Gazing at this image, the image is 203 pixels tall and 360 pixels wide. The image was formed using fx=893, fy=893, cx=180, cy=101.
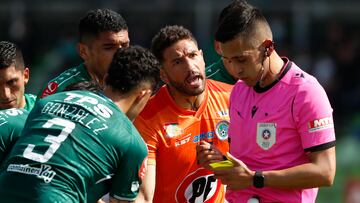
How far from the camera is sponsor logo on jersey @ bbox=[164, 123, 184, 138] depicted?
25.9ft

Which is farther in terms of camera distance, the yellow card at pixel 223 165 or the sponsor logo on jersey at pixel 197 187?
the sponsor logo on jersey at pixel 197 187

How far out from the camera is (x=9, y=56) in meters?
7.96

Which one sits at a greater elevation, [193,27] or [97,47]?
[97,47]

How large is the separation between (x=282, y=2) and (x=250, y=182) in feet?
44.2

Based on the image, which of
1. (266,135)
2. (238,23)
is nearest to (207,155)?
(266,135)

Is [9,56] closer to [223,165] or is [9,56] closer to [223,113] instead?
[223,113]

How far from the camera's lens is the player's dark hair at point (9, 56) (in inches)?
311

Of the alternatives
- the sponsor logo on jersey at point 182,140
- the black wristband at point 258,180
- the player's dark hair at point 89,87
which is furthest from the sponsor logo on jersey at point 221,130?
the player's dark hair at point 89,87

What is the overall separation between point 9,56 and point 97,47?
32.5 inches

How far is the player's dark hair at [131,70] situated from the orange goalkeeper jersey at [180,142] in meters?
1.54

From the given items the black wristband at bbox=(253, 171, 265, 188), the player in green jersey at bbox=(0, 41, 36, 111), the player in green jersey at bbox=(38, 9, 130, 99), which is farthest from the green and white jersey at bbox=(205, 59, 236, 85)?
the black wristband at bbox=(253, 171, 265, 188)

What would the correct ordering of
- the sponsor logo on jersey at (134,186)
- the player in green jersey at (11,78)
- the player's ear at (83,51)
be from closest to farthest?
the sponsor logo on jersey at (134,186)
the player in green jersey at (11,78)
the player's ear at (83,51)

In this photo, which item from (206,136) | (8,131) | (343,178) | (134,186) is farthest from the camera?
(343,178)

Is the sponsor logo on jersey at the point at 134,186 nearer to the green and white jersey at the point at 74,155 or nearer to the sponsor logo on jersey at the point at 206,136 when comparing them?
the green and white jersey at the point at 74,155
